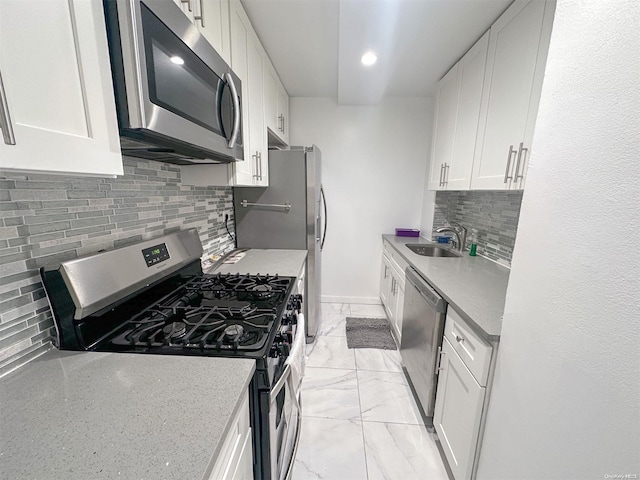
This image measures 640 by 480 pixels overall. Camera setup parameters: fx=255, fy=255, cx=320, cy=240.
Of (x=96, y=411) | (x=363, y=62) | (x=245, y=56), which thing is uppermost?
(x=363, y=62)

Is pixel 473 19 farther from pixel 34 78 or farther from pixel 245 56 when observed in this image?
pixel 34 78

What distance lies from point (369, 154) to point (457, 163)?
113 centimetres

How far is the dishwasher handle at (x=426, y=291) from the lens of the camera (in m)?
1.39

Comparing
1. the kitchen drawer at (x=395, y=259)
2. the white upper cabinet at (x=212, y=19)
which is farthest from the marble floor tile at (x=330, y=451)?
the white upper cabinet at (x=212, y=19)

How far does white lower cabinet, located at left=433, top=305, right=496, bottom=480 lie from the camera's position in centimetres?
105

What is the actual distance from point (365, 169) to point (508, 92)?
165 centimetres

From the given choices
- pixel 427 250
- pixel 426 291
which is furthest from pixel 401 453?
pixel 427 250

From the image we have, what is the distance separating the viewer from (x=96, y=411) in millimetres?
599

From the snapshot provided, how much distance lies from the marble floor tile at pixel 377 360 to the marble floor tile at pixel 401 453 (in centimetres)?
52

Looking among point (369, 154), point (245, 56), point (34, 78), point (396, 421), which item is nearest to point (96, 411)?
point (34, 78)

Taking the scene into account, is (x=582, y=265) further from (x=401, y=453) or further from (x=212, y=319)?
(x=401, y=453)

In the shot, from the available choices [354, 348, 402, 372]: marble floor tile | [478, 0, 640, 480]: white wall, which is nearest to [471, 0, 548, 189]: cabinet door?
[478, 0, 640, 480]: white wall

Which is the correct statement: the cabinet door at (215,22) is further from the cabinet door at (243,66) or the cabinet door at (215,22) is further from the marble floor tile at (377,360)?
the marble floor tile at (377,360)

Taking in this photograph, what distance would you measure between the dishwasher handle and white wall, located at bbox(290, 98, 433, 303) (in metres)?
1.28
